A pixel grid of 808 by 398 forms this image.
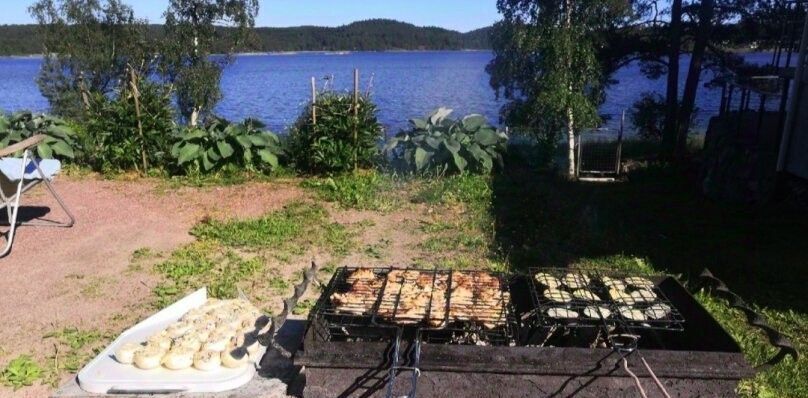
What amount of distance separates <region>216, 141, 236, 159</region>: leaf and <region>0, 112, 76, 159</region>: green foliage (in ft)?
6.92

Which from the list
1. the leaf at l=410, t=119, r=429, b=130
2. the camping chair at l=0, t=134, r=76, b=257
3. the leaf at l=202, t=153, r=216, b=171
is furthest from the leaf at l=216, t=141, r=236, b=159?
the camping chair at l=0, t=134, r=76, b=257

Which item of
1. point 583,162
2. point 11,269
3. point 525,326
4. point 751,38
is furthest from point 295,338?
point 751,38

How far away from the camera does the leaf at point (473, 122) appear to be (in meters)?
8.69

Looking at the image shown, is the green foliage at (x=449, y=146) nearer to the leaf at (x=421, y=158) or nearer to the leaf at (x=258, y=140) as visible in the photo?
the leaf at (x=421, y=158)

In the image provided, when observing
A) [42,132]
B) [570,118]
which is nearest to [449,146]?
[570,118]

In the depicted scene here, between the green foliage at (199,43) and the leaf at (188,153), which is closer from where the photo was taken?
the leaf at (188,153)

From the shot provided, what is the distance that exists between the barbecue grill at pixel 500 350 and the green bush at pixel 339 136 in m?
5.41

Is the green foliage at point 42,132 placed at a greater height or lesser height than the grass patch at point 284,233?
greater

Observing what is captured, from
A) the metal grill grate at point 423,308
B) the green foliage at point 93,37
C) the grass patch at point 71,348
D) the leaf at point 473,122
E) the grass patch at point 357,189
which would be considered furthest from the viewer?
the green foliage at point 93,37

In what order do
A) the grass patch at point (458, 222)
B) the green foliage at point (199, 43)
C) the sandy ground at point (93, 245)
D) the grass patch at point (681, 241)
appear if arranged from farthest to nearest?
1. the green foliage at point (199, 43)
2. the grass patch at point (458, 222)
3. the sandy ground at point (93, 245)
4. the grass patch at point (681, 241)

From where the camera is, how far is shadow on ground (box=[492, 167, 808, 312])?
473 cm

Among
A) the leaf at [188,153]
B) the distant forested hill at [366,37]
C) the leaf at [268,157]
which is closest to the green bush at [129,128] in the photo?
the leaf at [188,153]

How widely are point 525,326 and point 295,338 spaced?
1.29 meters

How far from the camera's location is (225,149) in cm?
818
